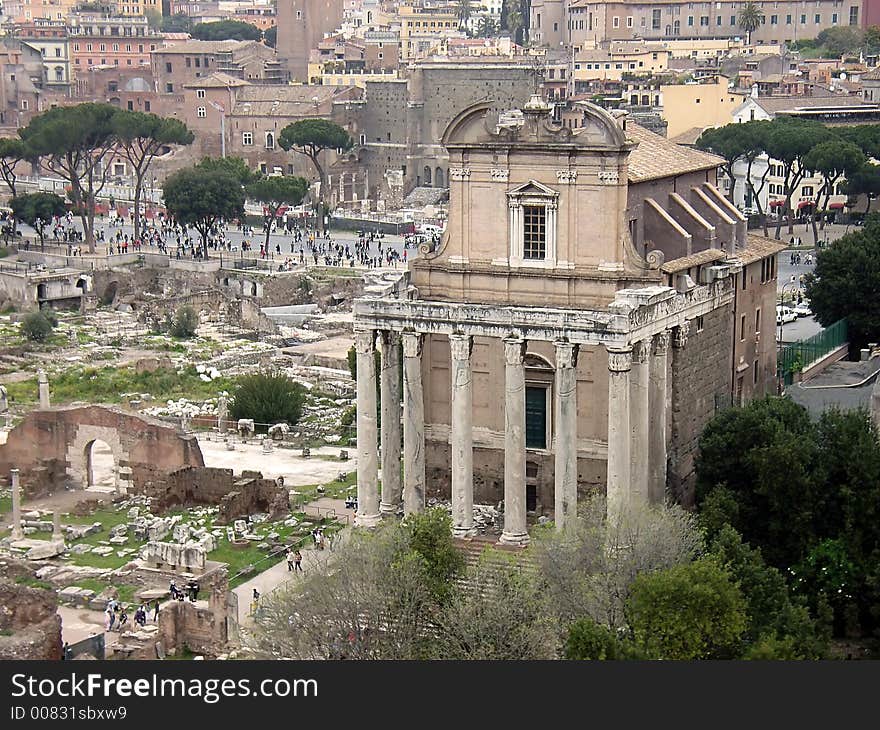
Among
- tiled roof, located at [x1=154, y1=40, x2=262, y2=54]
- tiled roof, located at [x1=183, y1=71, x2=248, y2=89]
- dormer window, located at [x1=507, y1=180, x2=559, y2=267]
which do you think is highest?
tiled roof, located at [x1=154, y1=40, x2=262, y2=54]

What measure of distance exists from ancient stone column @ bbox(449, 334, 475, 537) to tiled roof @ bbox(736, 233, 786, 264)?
28.1 ft

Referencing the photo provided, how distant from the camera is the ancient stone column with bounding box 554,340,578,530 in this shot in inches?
1433

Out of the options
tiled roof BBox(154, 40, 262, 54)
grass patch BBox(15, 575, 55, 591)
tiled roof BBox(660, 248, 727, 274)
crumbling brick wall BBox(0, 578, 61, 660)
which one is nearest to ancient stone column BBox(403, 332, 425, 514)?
tiled roof BBox(660, 248, 727, 274)

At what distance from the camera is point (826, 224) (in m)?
93.2

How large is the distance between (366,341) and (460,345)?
245cm

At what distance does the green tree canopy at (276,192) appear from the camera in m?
98.1

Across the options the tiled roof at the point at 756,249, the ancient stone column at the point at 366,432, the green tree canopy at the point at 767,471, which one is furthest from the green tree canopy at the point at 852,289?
the ancient stone column at the point at 366,432

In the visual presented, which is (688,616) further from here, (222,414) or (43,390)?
(222,414)

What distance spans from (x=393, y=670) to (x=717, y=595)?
765 cm

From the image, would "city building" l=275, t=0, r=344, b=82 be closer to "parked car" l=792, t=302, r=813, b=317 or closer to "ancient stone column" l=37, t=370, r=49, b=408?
"parked car" l=792, t=302, r=813, b=317

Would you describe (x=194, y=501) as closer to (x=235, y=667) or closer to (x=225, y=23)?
(x=235, y=667)

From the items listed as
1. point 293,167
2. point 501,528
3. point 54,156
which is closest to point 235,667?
point 501,528

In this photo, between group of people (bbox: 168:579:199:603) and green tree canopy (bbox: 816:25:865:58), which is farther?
green tree canopy (bbox: 816:25:865:58)

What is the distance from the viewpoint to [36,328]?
242 ft
